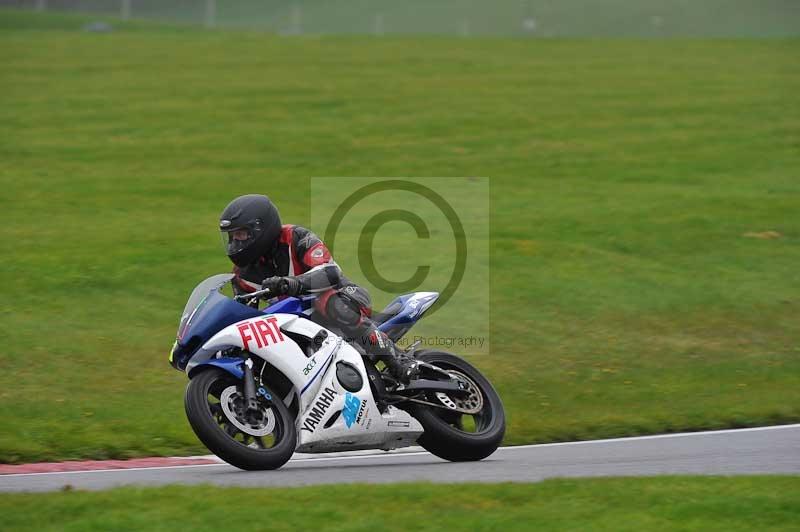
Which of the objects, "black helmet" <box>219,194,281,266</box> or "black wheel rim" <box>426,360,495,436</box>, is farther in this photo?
"black wheel rim" <box>426,360,495,436</box>

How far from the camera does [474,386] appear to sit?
968 centimetres

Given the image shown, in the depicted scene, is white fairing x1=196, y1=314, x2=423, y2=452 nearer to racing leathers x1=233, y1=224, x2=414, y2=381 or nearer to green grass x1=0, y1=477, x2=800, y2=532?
racing leathers x1=233, y1=224, x2=414, y2=381

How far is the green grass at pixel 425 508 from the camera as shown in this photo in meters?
6.87

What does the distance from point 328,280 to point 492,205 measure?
1427 centimetres

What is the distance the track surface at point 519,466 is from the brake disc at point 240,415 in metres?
0.31

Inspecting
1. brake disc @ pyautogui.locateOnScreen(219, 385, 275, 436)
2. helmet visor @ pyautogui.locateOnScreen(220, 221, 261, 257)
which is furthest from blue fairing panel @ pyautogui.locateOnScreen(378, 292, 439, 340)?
brake disc @ pyautogui.locateOnScreen(219, 385, 275, 436)

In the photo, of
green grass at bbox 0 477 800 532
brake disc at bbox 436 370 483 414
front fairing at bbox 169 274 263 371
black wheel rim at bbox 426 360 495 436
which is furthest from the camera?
black wheel rim at bbox 426 360 495 436

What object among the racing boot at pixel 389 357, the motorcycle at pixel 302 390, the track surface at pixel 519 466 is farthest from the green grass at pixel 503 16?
the racing boot at pixel 389 357

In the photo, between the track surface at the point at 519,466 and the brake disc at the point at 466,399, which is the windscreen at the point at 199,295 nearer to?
the track surface at the point at 519,466

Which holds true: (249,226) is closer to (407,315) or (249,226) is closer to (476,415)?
(407,315)

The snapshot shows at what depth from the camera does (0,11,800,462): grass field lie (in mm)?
12562

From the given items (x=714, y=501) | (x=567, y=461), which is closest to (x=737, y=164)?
(x=567, y=461)

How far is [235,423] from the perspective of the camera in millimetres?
8258

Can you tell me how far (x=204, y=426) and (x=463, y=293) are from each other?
9.35 m
